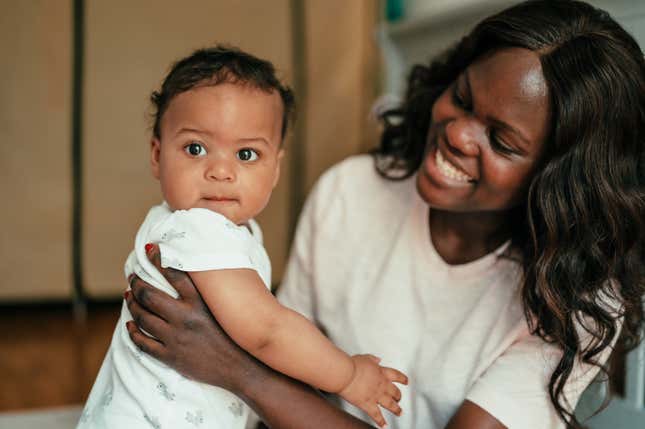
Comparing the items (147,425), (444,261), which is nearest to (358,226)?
(444,261)

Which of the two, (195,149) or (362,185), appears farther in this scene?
(362,185)

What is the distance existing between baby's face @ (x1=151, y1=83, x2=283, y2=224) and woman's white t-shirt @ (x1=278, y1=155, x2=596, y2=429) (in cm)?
44

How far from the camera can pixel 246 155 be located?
917 millimetres

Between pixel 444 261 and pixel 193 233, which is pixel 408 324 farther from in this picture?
pixel 193 233

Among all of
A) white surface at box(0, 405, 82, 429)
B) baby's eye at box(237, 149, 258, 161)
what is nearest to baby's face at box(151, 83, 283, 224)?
baby's eye at box(237, 149, 258, 161)

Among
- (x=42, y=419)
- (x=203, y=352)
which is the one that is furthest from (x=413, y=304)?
(x=42, y=419)

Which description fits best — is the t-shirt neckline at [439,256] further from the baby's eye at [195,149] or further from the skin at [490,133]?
the baby's eye at [195,149]

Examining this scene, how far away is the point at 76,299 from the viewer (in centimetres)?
222

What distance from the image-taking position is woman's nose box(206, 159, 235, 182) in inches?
34.3

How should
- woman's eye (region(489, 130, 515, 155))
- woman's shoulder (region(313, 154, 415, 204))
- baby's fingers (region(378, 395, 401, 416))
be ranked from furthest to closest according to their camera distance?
1. woman's shoulder (region(313, 154, 415, 204))
2. woman's eye (region(489, 130, 515, 155))
3. baby's fingers (region(378, 395, 401, 416))

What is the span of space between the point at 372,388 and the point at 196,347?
26 centimetres

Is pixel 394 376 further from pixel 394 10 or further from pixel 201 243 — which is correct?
pixel 394 10

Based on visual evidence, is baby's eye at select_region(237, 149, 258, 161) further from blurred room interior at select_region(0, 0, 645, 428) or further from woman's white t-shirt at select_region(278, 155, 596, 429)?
blurred room interior at select_region(0, 0, 645, 428)

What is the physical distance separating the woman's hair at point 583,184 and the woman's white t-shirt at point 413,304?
58 mm
